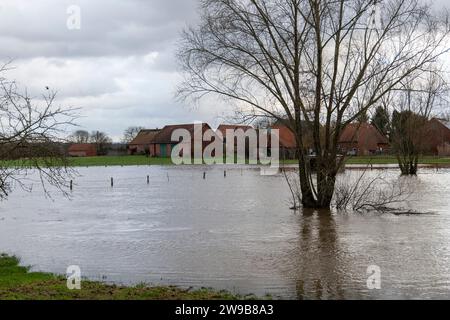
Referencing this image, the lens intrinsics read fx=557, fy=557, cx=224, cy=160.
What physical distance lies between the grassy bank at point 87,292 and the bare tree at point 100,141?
402 feet

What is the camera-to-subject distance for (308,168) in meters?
23.7

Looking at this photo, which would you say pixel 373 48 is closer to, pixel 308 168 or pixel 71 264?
pixel 308 168

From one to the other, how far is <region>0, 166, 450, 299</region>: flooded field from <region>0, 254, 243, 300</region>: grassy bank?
1147 millimetres

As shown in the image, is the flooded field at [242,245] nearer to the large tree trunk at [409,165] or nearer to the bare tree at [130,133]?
the large tree trunk at [409,165]

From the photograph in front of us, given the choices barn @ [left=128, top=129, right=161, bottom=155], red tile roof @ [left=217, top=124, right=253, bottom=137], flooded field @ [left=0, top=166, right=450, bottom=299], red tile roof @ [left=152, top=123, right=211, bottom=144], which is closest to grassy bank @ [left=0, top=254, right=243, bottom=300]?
flooded field @ [left=0, top=166, right=450, bottom=299]

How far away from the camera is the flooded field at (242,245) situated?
10.9m

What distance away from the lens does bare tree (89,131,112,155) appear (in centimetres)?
13062

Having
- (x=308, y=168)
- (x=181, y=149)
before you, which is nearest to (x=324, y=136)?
(x=308, y=168)

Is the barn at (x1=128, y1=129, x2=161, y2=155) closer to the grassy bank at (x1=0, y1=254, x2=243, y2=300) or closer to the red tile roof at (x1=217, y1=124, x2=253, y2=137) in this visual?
the red tile roof at (x1=217, y1=124, x2=253, y2=137)

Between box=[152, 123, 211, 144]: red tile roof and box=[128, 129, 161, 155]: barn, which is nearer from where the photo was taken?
box=[152, 123, 211, 144]: red tile roof

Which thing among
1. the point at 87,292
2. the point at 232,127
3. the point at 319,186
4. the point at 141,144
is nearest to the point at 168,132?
the point at 141,144

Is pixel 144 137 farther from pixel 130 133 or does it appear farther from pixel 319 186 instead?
pixel 319 186

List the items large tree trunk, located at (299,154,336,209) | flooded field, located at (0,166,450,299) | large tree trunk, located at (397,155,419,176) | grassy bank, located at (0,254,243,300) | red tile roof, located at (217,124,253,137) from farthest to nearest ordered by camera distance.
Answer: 1. large tree trunk, located at (397,155,419,176)
2. red tile roof, located at (217,124,253,137)
3. large tree trunk, located at (299,154,336,209)
4. flooded field, located at (0,166,450,299)
5. grassy bank, located at (0,254,243,300)

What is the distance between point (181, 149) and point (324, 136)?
3220 inches
